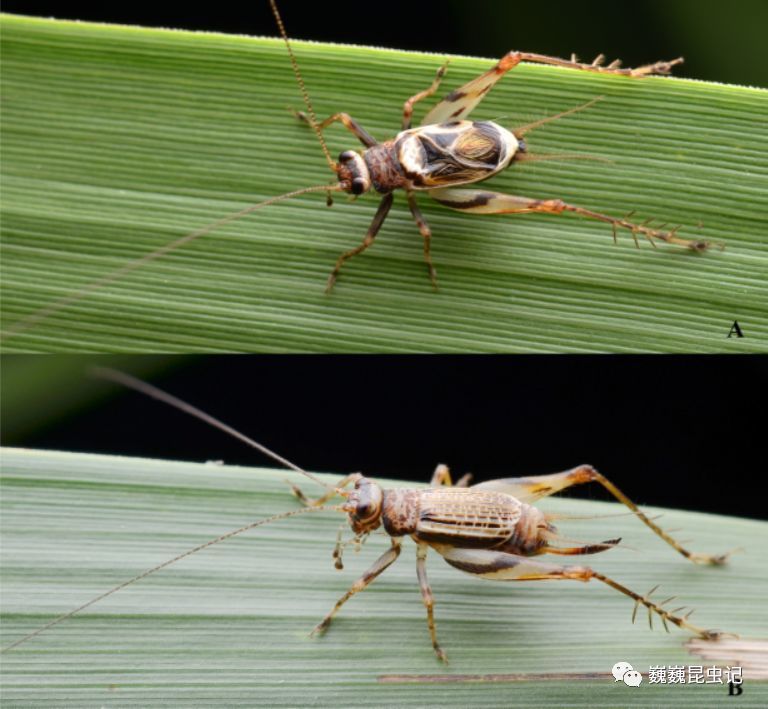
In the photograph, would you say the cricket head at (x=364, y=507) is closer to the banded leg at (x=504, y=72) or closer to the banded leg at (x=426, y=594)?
the banded leg at (x=426, y=594)

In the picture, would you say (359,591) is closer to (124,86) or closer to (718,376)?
(718,376)

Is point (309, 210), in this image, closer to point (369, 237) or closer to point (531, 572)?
point (369, 237)

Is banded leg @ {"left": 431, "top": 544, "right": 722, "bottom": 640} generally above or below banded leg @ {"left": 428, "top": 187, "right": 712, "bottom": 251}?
below

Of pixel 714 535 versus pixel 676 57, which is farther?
pixel 676 57

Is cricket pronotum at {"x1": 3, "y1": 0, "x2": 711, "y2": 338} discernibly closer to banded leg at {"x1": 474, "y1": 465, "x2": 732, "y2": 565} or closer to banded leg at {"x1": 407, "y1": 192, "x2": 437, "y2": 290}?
banded leg at {"x1": 407, "y1": 192, "x2": 437, "y2": 290}

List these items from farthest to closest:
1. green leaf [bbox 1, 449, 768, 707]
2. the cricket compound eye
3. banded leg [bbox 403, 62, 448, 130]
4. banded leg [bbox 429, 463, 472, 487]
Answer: banded leg [bbox 429, 463, 472, 487] → banded leg [bbox 403, 62, 448, 130] → the cricket compound eye → green leaf [bbox 1, 449, 768, 707]

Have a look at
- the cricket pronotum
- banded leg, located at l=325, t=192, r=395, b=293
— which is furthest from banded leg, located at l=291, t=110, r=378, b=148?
banded leg, located at l=325, t=192, r=395, b=293

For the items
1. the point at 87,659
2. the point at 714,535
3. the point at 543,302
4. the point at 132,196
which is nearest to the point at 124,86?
the point at 132,196
